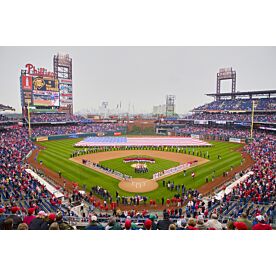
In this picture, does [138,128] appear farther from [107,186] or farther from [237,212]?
[237,212]

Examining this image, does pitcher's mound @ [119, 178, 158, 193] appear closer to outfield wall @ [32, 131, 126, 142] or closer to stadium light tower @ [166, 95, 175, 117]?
outfield wall @ [32, 131, 126, 142]

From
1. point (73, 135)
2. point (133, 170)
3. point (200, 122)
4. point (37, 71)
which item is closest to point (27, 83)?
point (37, 71)

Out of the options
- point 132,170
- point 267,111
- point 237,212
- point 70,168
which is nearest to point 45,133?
point 70,168

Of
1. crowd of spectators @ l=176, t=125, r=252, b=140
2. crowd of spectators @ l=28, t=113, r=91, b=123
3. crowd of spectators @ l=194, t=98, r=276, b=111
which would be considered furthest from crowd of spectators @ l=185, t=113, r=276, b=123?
crowd of spectators @ l=28, t=113, r=91, b=123

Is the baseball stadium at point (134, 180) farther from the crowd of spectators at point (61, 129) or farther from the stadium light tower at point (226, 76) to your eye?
the stadium light tower at point (226, 76)

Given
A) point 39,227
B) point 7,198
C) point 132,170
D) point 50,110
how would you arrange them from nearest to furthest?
point 39,227 < point 7,198 < point 132,170 < point 50,110

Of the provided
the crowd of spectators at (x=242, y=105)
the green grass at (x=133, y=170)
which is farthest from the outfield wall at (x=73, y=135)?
the crowd of spectators at (x=242, y=105)
